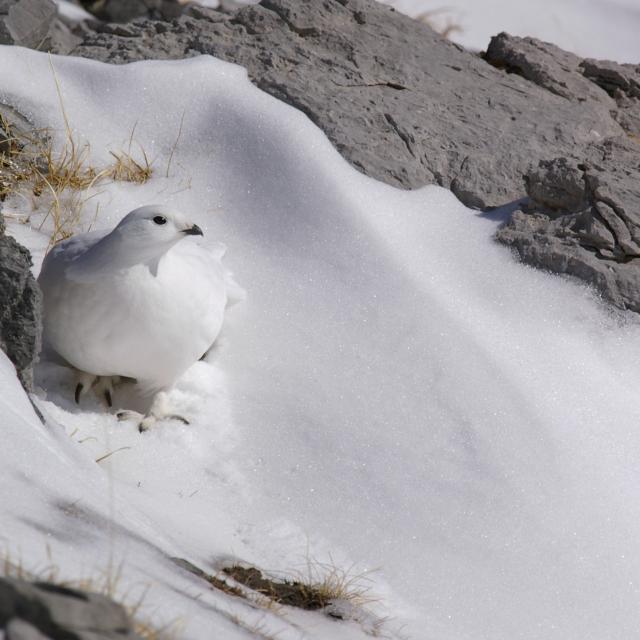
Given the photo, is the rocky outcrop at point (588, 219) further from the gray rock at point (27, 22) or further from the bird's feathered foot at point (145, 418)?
the gray rock at point (27, 22)

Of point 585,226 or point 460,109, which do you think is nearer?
point 585,226

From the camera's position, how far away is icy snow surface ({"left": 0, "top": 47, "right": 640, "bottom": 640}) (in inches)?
118

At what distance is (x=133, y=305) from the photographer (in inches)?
132

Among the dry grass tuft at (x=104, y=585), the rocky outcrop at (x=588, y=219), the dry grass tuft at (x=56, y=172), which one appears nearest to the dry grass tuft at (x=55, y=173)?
the dry grass tuft at (x=56, y=172)

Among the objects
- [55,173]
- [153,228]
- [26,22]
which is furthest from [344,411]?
[26,22]

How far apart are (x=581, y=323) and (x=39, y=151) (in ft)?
7.00

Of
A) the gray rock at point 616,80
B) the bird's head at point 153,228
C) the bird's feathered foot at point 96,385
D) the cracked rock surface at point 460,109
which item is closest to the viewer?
the bird's head at point 153,228

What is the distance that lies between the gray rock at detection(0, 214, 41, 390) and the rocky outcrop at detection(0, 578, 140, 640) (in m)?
1.51

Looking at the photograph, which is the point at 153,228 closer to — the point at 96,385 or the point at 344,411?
the point at 96,385

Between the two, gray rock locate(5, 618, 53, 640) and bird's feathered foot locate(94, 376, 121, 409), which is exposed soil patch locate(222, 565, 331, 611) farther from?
gray rock locate(5, 618, 53, 640)

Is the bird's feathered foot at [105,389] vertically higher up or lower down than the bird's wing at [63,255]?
lower down

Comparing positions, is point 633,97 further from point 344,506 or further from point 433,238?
point 344,506

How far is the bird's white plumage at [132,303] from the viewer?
3336 mm

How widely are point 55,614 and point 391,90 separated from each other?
3847mm
